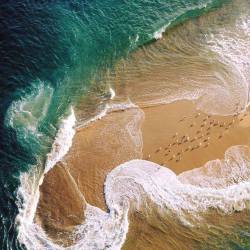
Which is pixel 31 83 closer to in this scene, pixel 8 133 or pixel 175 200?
pixel 8 133

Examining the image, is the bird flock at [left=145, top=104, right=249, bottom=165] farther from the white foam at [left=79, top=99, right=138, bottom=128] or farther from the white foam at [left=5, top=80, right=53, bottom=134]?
the white foam at [left=5, top=80, right=53, bottom=134]

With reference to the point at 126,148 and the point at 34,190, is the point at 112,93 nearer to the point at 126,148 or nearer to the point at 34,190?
the point at 126,148

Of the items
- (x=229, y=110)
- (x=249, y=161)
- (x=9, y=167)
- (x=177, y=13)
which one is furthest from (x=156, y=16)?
(x=9, y=167)

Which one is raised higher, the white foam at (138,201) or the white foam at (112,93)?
the white foam at (112,93)

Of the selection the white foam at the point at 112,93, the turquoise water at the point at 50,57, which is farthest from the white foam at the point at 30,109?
the white foam at the point at 112,93

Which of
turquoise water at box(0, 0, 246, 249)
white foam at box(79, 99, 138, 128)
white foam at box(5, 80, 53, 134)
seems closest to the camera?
turquoise water at box(0, 0, 246, 249)

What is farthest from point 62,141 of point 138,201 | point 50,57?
point 50,57

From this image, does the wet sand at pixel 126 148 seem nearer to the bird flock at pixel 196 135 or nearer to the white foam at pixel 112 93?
the bird flock at pixel 196 135

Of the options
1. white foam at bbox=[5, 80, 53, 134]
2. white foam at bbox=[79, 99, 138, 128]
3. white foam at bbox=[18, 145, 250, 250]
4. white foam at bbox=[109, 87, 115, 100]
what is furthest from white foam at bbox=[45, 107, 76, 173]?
white foam at bbox=[18, 145, 250, 250]
